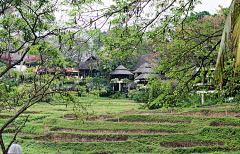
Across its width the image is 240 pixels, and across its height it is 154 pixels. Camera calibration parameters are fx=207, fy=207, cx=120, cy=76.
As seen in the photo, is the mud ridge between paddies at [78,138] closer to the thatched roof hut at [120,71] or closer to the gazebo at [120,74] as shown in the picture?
the gazebo at [120,74]

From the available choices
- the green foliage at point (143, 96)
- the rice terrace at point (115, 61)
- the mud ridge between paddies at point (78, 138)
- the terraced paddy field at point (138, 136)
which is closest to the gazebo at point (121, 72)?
the green foliage at point (143, 96)

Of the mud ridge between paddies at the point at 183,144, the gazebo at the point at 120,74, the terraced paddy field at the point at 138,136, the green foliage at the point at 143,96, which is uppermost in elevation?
the gazebo at the point at 120,74

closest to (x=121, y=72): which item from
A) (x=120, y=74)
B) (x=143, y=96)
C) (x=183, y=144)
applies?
(x=120, y=74)

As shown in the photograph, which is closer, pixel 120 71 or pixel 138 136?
pixel 138 136

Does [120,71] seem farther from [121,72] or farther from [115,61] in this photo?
[115,61]

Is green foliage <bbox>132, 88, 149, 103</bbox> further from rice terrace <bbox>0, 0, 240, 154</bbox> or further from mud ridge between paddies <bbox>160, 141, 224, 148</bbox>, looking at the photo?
mud ridge between paddies <bbox>160, 141, 224, 148</bbox>

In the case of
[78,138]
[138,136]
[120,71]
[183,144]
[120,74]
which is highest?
[120,71]

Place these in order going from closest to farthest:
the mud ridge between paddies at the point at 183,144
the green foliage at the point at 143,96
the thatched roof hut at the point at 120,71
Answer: the mud ridge between paddies at the point at 183,144, the green foliage at the point at 143,96, the thatched roof hut at the point at 120,71

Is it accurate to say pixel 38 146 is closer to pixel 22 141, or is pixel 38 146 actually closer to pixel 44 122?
pixel 22 141

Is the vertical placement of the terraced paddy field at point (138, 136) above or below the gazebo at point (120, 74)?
below

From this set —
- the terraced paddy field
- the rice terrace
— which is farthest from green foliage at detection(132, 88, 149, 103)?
the terraced paddy field

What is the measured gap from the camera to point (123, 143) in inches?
348

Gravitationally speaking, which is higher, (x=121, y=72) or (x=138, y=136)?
(x=121, y=72)

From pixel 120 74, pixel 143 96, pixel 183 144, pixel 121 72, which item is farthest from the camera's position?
pixel 120 74
